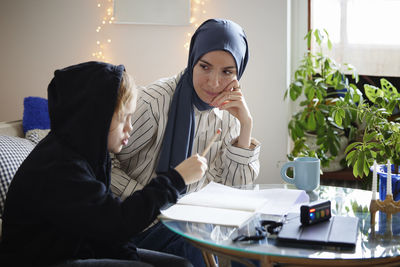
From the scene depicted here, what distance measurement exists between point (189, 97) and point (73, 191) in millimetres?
766

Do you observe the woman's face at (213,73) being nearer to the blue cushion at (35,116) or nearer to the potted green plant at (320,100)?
the blue cushion at (35,116)

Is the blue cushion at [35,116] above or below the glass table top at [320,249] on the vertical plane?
above

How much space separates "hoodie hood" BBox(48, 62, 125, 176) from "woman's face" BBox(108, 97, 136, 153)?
1.5 inches

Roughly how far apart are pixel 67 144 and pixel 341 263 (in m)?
0.65

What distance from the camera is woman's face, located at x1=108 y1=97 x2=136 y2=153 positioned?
4.13 feet

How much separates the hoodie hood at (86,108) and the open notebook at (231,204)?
27cm

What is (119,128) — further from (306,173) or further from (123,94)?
(306,173)

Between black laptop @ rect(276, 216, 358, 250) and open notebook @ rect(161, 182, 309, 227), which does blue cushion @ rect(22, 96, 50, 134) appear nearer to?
open notebook @ rect(161, 182, 309, 227)

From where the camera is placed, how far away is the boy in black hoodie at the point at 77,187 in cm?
115

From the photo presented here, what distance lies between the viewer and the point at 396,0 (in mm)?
2834

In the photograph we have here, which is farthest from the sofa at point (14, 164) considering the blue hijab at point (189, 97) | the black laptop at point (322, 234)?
the black laptop at point (322, 234)

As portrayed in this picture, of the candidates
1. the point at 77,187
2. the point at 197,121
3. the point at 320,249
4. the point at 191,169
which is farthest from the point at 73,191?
the point at 197,121

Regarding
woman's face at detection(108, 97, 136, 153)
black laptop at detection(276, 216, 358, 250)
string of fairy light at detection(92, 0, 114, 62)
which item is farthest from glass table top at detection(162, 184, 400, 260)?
string of fairy light at detection(92, 0, 114, 62)

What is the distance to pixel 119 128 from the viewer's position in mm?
1269
